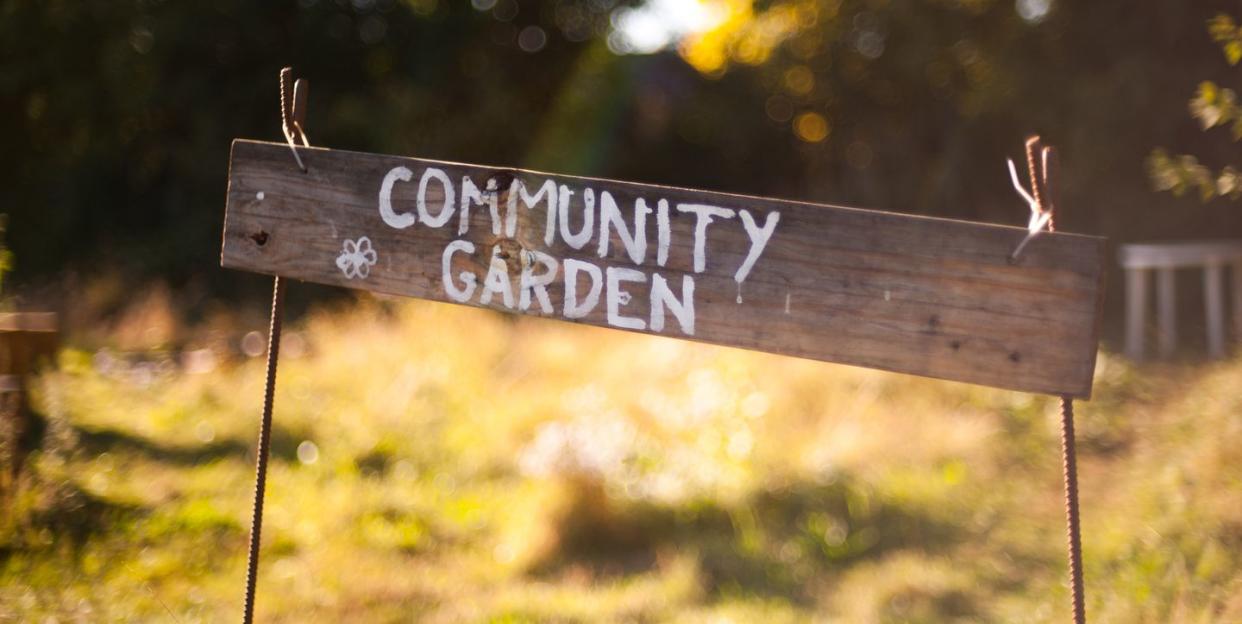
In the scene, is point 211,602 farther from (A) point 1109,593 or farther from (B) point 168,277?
(B) point 168,277

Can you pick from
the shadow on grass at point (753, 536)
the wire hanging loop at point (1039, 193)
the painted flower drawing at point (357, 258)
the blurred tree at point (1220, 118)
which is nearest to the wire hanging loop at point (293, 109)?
the painted flower drawing at point (357, 258)

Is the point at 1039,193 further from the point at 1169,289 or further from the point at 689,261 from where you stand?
the point at 1169,289

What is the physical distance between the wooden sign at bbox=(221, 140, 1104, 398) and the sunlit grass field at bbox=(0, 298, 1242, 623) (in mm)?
1573

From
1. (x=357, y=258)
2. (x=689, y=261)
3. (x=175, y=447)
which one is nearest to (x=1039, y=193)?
(x=689, y=261)

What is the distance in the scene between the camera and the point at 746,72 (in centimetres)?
1395

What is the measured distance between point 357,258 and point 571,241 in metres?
0.55

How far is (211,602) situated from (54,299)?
6880 mm

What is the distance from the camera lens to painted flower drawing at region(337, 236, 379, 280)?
2.24 m

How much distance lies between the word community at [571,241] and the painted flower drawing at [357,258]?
0.28 ft

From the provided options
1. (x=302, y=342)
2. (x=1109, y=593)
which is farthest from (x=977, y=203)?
(x=1109, y=593)

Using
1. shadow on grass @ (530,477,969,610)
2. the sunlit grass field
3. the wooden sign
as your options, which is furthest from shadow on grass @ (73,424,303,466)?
the wooden sign

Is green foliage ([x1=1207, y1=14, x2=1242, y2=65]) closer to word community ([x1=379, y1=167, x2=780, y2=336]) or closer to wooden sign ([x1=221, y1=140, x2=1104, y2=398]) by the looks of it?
wooden sign ([x1=221, y1=140, x2=1104, y2=398])

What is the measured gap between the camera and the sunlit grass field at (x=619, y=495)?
3.40 meters

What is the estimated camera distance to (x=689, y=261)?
195 cm
